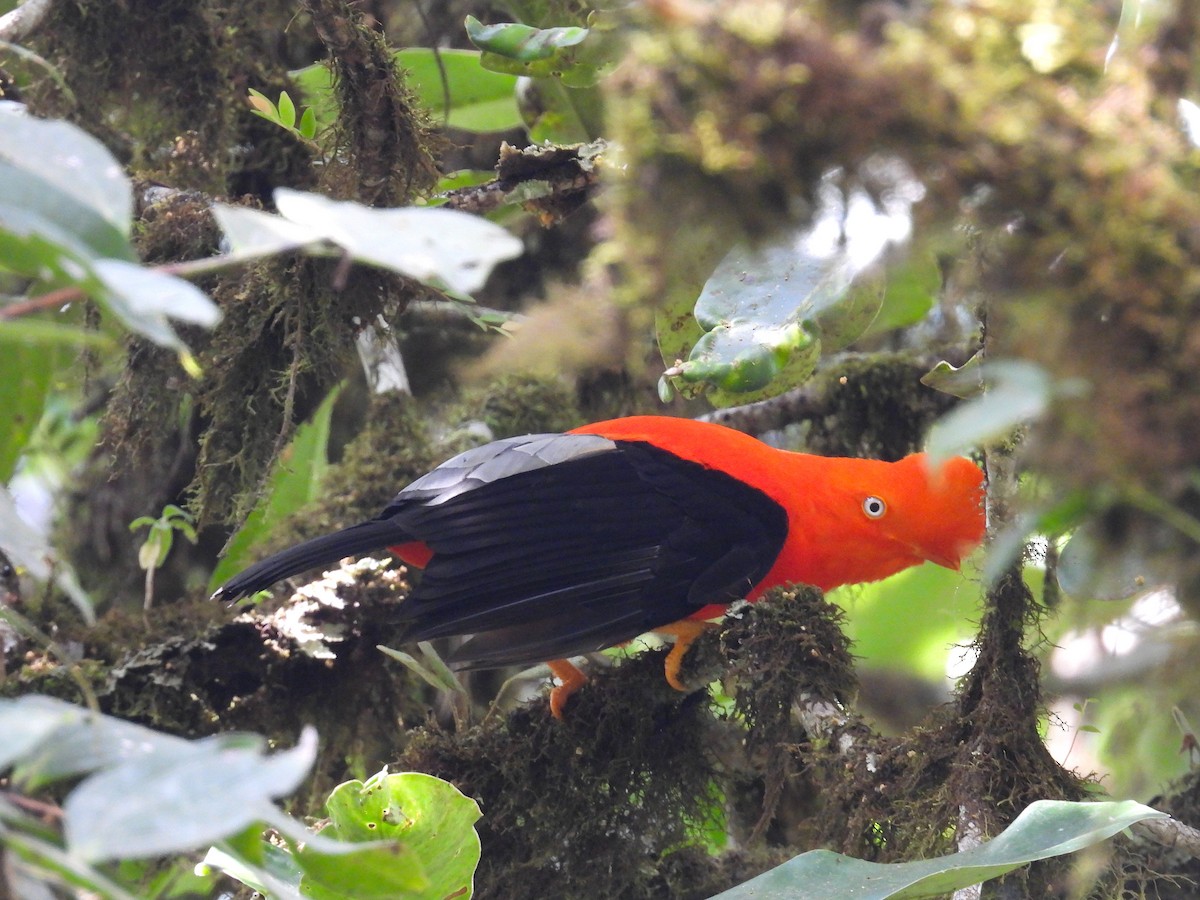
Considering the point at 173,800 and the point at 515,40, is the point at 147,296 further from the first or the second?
the point at 515,40

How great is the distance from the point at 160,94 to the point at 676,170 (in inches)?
88.3

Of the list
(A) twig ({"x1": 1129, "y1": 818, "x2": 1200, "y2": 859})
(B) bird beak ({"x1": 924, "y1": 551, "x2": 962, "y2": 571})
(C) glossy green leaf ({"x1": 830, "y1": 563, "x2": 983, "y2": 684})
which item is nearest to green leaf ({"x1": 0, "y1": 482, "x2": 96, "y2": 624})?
(A) twig ({"x1": 1129, "y1": 818, "x2": 1200, "y2": 859})

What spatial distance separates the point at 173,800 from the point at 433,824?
0.95 metres

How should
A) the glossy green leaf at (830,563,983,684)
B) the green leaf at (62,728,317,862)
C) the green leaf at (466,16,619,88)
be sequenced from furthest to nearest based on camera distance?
1. the glossy green leaf at (830,563,983,684)
2. the green leaf at (466,16,619,88)
3. the green leaf at (62,728,317,862)

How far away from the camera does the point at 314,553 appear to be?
7.86ft

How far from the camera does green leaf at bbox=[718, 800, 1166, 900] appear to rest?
51.4 inches

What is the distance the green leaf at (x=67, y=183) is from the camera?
83cm

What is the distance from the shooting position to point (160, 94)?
270 centimetres

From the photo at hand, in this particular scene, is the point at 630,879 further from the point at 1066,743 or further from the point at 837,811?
the point at 1066,743

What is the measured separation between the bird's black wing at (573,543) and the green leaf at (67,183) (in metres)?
1.53

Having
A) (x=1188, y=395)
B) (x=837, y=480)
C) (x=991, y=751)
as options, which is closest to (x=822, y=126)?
(x=1188, y=395)

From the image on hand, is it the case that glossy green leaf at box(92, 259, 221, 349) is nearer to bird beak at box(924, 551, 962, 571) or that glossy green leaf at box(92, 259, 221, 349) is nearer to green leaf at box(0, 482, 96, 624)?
green leaf at box(0, 482, 96, 624)

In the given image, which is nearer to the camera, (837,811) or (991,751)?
(991,751)

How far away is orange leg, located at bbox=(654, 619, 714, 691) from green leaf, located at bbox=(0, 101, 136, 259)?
5.12ft
